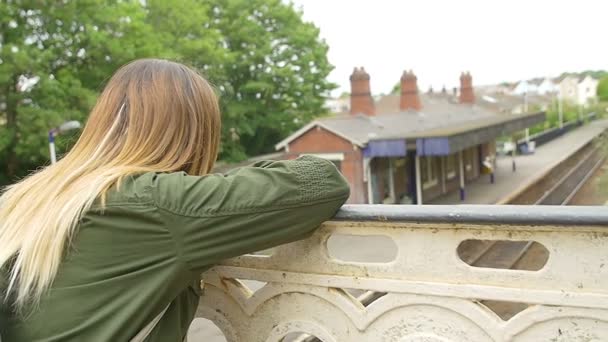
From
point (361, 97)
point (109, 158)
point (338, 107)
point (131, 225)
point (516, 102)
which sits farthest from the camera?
point (338, 107)

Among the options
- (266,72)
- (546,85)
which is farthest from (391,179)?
(546,85)

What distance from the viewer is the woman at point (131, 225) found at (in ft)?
4.28

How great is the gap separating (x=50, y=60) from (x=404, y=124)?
15685mm

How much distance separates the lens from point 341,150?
68.7ft

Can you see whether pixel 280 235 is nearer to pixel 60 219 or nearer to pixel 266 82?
pixel 60 219

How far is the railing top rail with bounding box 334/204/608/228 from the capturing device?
1.39 meters

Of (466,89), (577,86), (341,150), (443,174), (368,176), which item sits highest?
(466,89)

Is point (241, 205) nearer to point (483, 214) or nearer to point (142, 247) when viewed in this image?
point (142, 247)

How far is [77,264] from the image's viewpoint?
133cm

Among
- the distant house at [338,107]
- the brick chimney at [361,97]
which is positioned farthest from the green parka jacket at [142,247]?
the distant house at [338,107]

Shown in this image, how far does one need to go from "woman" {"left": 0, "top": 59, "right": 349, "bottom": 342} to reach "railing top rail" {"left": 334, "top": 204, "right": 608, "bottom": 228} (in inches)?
8.3

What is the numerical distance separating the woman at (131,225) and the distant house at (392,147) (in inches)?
661

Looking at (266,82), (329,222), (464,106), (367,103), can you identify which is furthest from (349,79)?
(329,222)

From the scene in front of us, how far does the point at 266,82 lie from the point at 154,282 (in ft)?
91.0
